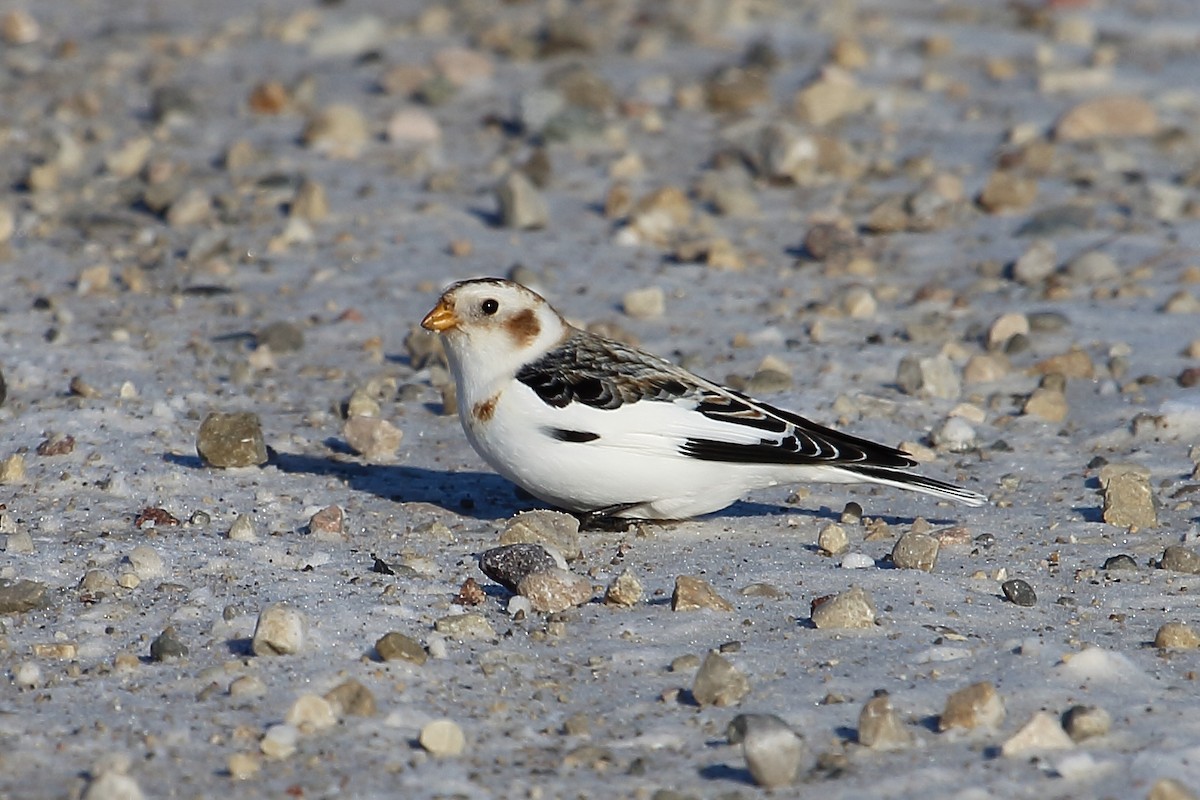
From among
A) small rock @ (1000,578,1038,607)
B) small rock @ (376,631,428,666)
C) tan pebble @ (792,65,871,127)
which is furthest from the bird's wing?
tan pebble @ (792,65,871,127)

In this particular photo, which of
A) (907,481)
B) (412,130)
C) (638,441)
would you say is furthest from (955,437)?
(412,130)

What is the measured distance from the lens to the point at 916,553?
4148 mm

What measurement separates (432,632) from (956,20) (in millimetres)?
7607

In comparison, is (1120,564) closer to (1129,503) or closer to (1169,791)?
(1129,503)

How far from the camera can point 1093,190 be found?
24.7 feet

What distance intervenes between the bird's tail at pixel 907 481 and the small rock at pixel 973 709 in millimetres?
1279

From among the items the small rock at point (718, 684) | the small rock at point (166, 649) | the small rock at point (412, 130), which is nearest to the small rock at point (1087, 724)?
the small rock at point (718, 684)

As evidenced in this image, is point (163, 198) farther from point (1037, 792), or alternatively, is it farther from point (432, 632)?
point (1037, 792)

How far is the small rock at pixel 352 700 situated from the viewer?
10.6ft

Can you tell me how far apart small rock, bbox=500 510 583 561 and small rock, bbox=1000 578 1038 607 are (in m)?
1.09

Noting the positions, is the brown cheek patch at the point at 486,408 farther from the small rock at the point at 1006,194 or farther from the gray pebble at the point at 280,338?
the small rock at the point at 1006,194

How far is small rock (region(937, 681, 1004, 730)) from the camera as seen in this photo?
314 centimetres

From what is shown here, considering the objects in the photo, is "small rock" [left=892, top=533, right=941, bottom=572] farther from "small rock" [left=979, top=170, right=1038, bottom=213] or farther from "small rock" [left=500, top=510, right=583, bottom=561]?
"small rock" [left=979, top=170, right=1038, bottom=213]

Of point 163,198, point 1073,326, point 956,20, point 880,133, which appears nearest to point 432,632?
point 1073,326
